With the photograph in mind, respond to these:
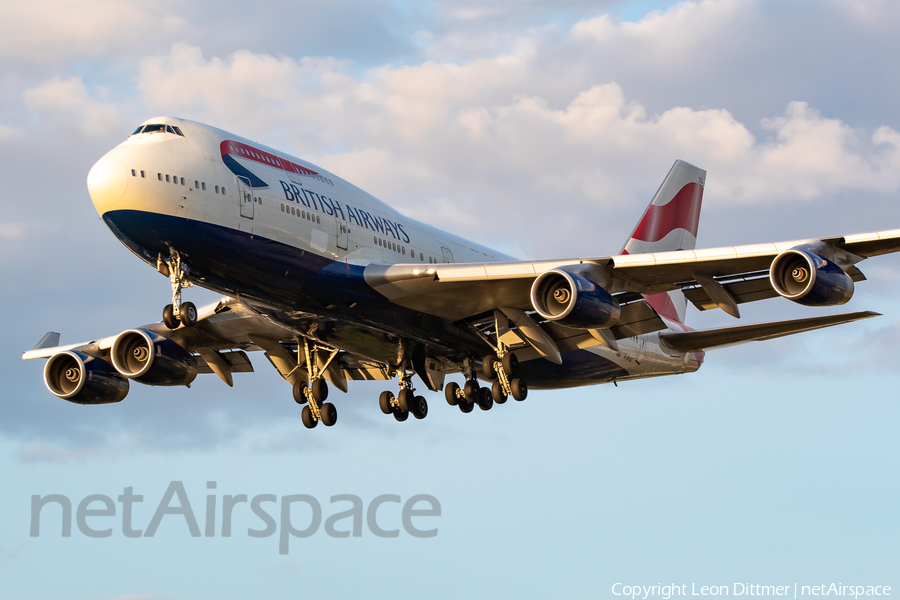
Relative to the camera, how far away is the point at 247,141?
2841 centimetres

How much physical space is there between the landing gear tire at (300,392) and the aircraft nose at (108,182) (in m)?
11.5

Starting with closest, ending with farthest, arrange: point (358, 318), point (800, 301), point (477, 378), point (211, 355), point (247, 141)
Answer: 1. point (800, 301)
2. point (247, 141)
3. point (358, 318)
4. point (477, 378)
5. point (211, 355)

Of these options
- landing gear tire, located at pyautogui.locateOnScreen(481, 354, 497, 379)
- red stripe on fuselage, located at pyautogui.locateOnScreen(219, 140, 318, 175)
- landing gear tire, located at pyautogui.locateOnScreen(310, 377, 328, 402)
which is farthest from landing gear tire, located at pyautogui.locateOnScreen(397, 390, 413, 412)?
red stripe on fuselage, located at pyautogui.locateOnScreen(219, 140, 318, 175)

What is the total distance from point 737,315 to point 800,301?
2.69 meters

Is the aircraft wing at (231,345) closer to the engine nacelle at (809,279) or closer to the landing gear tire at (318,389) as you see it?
the landing gear tire at (318,389)

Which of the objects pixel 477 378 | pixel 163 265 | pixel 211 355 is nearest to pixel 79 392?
pixel 211 355

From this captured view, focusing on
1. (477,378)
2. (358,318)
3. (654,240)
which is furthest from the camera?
(654,240)

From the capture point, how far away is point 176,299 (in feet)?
87.6

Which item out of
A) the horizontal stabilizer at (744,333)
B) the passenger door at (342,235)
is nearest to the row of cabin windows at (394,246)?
the passenger door at (342,235)

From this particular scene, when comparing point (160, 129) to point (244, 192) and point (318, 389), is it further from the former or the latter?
point (318, 389)

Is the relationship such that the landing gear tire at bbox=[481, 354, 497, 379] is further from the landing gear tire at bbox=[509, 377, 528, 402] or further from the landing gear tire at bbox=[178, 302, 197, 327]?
the landing gear tire at bbox=[178, 302, 197, 327]

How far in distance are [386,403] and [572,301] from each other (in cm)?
1021

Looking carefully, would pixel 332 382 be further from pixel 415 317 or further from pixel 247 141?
pixel 247 141

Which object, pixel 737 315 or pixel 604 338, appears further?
pixel 604 338
